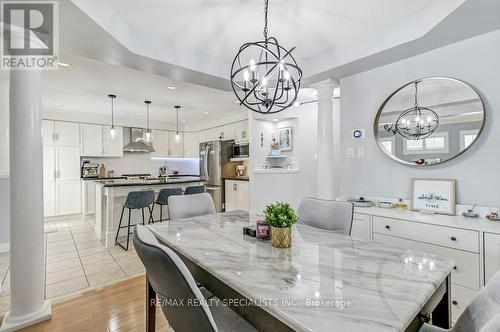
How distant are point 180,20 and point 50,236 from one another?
13.5ft

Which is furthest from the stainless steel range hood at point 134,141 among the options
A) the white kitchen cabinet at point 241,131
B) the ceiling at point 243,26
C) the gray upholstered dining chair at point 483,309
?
the gray upholstered dining chair at point 483,309

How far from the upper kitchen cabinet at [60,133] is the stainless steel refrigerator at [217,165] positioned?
2863mm

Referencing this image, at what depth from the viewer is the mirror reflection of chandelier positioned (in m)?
2.27

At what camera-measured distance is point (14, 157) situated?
1728mm

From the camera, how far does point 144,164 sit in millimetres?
6551

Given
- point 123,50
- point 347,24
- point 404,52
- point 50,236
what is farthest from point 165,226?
point 50,236

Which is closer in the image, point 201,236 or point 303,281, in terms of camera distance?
point 303,281

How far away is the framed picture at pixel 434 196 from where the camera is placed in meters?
2.11

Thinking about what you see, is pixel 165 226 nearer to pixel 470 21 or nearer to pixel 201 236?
pixel 201 236

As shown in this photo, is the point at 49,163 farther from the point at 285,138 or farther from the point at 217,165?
the point at 285,138

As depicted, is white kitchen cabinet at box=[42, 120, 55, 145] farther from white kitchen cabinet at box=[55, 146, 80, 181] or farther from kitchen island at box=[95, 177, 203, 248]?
kitchen island at box=[95, 177, 203, 248]

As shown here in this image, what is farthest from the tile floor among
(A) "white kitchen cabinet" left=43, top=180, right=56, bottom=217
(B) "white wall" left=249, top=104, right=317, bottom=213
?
(B) "white wall" left=249, top=104, right=317, bottom=213

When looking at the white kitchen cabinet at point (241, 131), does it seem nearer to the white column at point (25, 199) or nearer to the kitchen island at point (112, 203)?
the kitchen island at point (112, 203)

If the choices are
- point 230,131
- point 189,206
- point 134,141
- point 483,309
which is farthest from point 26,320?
point 134,141
